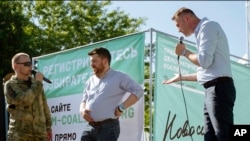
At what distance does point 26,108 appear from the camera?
14.3 feet

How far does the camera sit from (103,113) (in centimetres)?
430

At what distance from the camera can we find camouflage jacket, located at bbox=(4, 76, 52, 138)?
4258mm

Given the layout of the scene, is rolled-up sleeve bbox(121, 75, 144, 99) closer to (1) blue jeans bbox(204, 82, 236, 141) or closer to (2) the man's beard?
(2) the man's beard

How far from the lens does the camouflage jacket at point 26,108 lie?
14.0 ft

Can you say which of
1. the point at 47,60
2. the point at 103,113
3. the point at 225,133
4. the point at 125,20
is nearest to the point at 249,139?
the point at 225,133

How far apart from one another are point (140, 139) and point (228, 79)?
1.74m

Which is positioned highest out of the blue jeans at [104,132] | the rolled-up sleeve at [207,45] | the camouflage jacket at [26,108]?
the rolled-up sleeve at [207,45]

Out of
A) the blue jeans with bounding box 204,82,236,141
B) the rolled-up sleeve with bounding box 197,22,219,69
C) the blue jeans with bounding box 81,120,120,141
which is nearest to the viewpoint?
the blue jeans with bounding box 204,82,236,141

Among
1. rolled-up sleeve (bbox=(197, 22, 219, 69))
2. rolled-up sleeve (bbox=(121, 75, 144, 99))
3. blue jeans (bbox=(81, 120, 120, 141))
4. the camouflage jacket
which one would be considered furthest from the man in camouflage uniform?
rolled-up sleeve (bbox=(197, 22, 219, 69))

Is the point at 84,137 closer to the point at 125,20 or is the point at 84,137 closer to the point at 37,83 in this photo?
the point at 37,83

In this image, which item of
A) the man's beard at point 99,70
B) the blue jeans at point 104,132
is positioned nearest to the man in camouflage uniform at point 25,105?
the blue jeans at point 104,132

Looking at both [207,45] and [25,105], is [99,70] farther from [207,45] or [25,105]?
[207,45]

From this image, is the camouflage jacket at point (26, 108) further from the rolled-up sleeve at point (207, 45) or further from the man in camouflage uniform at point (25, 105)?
the rolled-up sleeve at point (207, 45)

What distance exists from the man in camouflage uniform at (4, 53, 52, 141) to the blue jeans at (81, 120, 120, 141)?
1.50 feet
